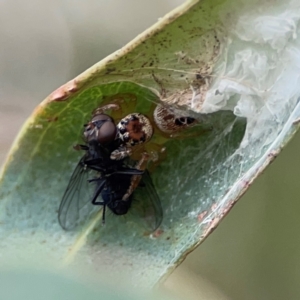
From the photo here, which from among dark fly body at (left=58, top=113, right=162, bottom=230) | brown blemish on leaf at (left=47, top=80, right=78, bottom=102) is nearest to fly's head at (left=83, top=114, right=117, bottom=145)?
dark fly body at (left=58, top=113, right=162, bottom=230)

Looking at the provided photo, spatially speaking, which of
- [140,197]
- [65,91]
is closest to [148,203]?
[140,197]

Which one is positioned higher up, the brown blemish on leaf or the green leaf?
the brown blemish on leaf

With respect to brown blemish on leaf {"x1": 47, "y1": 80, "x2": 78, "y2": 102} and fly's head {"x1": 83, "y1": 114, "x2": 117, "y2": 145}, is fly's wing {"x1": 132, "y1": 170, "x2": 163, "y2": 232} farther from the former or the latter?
brown blemish on leaf {"x1": 47, "y1": 80, "x2": 78, "y2": 102}

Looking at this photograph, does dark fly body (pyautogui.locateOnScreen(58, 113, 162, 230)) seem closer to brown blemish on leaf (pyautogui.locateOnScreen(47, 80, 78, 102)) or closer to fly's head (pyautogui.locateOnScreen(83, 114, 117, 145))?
fly's head (pyautogui.locateOnScreen(83, 114, 117, 145))

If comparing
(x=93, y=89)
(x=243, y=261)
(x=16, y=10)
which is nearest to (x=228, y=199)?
(x=93, y=89)

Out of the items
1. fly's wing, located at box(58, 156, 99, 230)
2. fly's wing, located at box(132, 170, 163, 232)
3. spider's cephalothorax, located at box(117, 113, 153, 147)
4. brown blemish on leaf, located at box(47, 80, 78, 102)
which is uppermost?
brown blemish on leaf, located at box(47, 80, 78, 102)

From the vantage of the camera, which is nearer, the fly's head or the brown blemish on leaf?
the brown blemish on leaf
